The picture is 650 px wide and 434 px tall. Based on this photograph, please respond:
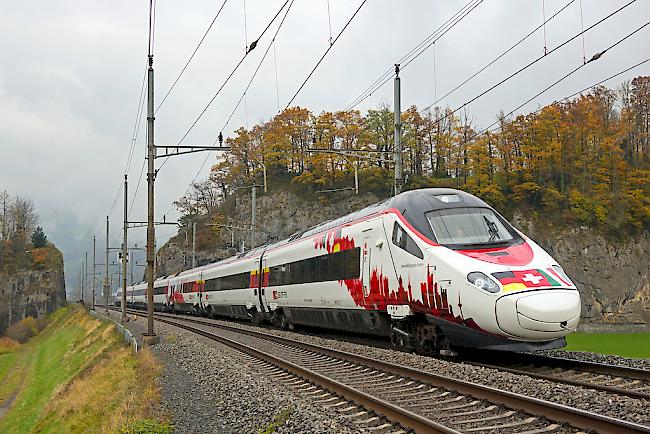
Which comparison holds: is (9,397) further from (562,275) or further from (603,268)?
(603,268)

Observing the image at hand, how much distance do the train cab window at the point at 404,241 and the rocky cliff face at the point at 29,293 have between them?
83.8m

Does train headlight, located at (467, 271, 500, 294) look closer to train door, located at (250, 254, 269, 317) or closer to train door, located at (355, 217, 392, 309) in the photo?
train door, located at (355, 217, 392, 309)

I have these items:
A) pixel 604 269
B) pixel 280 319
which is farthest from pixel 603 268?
pixel 280 319

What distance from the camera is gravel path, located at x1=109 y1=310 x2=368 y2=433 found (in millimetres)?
8141

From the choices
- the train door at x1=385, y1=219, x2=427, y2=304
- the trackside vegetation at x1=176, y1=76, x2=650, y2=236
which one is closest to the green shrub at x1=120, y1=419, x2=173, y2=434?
the train door at x1=385, y1=219, x2=427, y2=304

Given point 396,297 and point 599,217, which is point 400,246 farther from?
point 599,217

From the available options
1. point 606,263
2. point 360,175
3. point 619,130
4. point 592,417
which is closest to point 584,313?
point 606,263

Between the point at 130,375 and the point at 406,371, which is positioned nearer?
the point at 406,371

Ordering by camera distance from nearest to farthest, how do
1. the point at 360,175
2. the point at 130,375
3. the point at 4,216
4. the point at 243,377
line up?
the point at 243,377 < the point at 130,375 < the point at 360,175 < the point at 4,216

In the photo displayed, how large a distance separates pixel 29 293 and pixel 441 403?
99553mm

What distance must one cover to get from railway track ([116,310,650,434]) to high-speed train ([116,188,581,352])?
4.85 feet

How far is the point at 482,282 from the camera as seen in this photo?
1117 cm

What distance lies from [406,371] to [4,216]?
107 metres

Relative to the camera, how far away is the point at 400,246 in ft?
45.5
